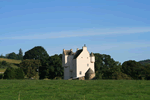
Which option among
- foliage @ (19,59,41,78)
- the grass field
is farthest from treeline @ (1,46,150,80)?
the grass field

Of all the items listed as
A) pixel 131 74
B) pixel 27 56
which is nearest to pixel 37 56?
pixel 27 56

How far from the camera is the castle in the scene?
278ft

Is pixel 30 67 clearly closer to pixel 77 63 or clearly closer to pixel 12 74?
pixel 77 63

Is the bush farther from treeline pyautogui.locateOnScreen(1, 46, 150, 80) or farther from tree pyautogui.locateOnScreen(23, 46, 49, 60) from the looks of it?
tree pyautogui.locateOnScreen(23, 46, 49, 60)

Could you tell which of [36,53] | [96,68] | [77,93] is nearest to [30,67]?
[96,68]

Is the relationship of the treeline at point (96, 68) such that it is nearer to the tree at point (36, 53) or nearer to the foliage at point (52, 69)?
the foliage at point (52, 69)

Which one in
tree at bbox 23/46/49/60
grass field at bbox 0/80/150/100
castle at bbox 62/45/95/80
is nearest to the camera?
grass field at bbox 0/80/150/100

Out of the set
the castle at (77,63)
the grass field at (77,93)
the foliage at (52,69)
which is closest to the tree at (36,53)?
the foliage at (52,69)

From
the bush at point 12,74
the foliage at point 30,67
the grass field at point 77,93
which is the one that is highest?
the foliage at point 30,67

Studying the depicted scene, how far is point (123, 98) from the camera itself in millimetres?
18391

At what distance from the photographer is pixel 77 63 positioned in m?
84.7

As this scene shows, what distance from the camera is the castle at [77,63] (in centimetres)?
8469

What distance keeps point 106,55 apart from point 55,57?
25.9 meters

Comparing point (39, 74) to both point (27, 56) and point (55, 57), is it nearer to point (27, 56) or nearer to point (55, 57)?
point (55, 57)
